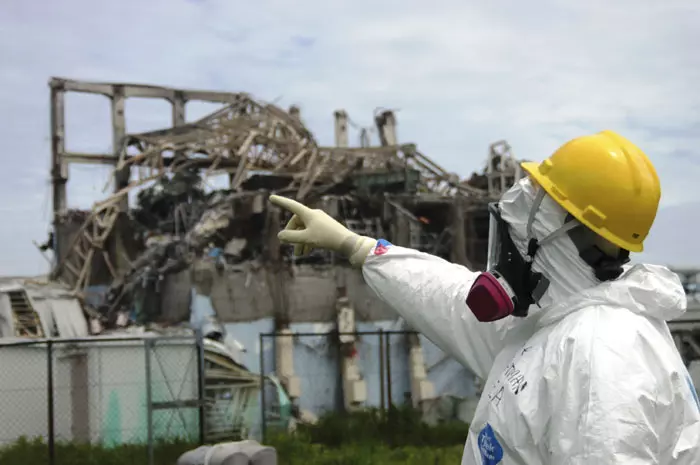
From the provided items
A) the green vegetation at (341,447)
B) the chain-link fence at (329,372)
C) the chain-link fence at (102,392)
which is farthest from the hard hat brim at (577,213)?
the chain-link fence at (329,372)

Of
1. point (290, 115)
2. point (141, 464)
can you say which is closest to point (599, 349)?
point (141, 464)

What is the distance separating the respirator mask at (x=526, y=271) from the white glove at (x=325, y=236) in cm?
60

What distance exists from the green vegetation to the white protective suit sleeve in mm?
7379

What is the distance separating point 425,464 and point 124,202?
13533mm

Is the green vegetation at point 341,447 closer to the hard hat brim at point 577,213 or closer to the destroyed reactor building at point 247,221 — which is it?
the destroyed reactor building at point 247,221

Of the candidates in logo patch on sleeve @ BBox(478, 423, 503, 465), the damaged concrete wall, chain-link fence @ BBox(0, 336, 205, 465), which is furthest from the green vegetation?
logo patch on sleeve @ BBox(478, 423, 503, 465)

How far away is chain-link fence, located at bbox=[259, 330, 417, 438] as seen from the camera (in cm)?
1662

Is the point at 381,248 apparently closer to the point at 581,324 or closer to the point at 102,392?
the point at 581,324

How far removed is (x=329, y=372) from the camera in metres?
18.1

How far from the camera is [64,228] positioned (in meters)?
21.9

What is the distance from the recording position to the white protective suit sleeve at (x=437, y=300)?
2.46 metres

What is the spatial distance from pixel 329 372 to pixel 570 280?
53.7 feet

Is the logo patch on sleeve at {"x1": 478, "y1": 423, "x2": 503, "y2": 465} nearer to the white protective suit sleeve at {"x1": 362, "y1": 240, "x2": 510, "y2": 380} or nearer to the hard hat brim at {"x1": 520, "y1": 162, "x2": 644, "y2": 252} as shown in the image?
the white protective suit sleeve at {"x1": 362, "y1": 240, "x2": 510, "y2": 380}

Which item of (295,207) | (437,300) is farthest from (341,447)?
(437,300)
